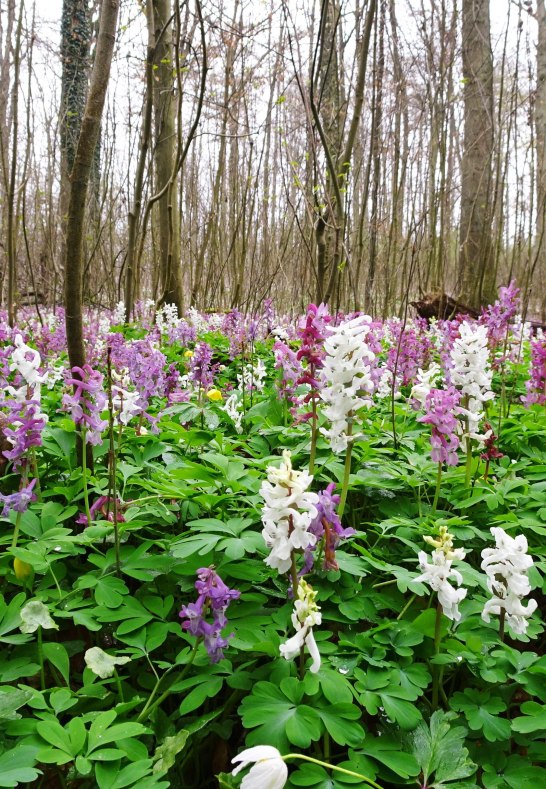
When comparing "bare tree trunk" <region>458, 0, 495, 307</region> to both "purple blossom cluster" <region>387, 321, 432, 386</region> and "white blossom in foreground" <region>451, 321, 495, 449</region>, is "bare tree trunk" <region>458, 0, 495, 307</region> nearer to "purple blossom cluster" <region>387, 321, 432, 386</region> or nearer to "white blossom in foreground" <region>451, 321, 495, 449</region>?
"purple blossom cluster" <region>387, 321, 432, 386</region>

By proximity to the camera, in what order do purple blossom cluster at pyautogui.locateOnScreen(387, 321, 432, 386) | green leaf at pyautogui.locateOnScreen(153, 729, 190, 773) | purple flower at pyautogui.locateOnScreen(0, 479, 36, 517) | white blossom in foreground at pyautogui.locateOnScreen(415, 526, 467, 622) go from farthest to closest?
purple blossom cluster at pyautogui.locateOnScreen(387, 321, 432, 386) → purple flower at pyautogui.locateOnScreen(0, 479, 36, 517) → white blossom in foreground at pyautogui.locateOnScreen(415, 526, 467, 622) → green leaf at pyautogui.locateOnScreen(153, 729, 190, 773)

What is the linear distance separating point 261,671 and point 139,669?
38 cm

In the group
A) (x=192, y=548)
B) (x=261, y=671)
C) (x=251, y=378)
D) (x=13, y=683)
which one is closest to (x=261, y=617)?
(x=261, y=671)

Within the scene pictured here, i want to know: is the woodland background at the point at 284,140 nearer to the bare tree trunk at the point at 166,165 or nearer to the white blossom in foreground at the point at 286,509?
the bare tree trunk at the point at 166,165

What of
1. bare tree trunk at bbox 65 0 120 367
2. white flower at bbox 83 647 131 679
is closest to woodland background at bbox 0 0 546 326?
bare tree trunk at bbox 65 0 120 367

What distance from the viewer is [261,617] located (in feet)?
4.85

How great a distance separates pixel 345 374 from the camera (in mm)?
1725

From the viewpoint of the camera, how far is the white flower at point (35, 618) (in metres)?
1.32

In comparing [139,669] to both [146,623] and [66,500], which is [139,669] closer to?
[146,623]

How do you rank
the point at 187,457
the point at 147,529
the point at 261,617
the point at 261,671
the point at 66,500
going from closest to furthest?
the point at 261,671 < the point at 261,617 < the point at 147,529 < the point at 66,500 < the point at 187,457

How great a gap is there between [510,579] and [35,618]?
113 centimetres

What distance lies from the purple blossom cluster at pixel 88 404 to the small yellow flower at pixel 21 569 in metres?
0.45

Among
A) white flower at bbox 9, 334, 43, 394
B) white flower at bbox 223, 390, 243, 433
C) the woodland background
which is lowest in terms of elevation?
white flower at bbox 223, 390, 243, 433

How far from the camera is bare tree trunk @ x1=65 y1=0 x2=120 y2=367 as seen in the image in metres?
2.09
